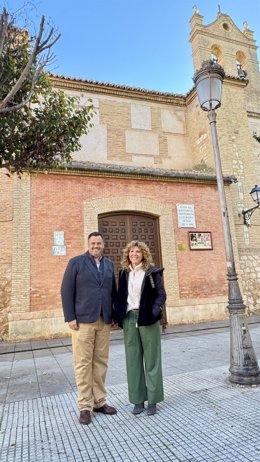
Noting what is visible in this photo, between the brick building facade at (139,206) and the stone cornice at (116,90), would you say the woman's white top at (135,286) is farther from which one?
the stone cornice at (116,90)

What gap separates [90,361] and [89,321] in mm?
401

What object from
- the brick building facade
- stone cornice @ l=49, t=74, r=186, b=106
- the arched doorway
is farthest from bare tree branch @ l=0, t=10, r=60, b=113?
stone cornice @ l=49, t=74, r=186, b=106

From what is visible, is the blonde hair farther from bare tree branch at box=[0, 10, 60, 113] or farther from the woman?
bare tree branch at box=[0, 10, 60, 113]

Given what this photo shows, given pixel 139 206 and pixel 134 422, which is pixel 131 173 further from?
pixel 134 422

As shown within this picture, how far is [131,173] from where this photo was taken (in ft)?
32.6

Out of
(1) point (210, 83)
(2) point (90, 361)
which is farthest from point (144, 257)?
(1) point (210, 83)

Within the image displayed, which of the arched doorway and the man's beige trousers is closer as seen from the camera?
the man's beige trousers

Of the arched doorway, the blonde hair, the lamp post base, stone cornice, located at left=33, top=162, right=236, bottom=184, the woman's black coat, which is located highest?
stone cornice, located at left=33, top=162, right=236, bottom=184

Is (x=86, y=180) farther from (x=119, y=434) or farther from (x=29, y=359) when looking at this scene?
(x=119, y=434)

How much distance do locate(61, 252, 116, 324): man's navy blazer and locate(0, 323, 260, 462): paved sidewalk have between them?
3.16 feet

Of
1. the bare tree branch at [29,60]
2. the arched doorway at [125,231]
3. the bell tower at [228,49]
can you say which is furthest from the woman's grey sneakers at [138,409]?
the bell tower at [228,49]

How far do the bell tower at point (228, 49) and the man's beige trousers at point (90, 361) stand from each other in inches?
608

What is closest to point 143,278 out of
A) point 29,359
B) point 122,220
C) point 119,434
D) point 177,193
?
point 119,434

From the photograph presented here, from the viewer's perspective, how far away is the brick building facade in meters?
8.38
